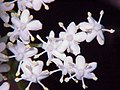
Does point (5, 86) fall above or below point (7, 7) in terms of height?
below

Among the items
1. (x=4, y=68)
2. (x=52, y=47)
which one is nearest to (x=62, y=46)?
(x=52, y=47)

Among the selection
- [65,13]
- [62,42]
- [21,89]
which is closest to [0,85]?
[21,89]

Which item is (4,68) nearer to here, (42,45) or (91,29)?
(42,45)

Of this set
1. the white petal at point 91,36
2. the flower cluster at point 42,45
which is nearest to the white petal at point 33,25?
the flower cluster at point 42,45

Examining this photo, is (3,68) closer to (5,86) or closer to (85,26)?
(5,86)

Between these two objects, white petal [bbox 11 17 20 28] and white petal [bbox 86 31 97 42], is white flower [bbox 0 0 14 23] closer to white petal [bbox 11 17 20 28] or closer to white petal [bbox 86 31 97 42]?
white petal [bbox 11 17 20 28]

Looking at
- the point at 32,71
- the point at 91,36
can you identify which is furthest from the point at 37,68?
the point at 91,36

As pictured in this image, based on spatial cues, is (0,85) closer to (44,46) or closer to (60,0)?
(44,46)
